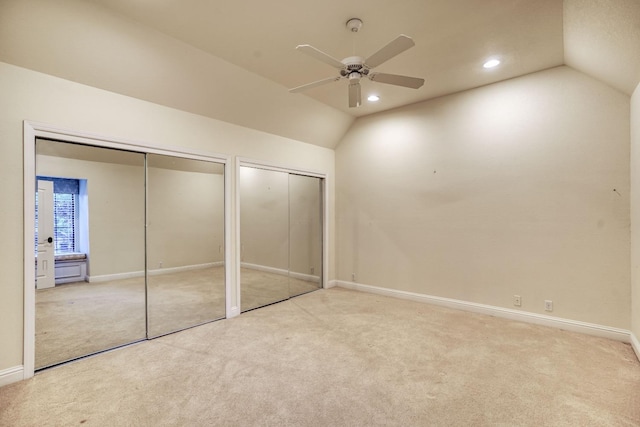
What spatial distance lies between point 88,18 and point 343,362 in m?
3.71

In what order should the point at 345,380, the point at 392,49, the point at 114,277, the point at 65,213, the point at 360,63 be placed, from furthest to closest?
the point at 114,277 < the point at 65,213 < the point at 345,380 < the point at 360,63 < the point at 392,49

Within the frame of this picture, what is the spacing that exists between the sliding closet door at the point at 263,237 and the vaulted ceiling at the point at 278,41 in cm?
121

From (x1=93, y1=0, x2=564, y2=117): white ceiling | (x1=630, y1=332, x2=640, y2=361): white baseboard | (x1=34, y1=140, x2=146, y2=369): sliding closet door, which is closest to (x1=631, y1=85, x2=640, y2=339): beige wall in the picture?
(x1=630, y1=332, x2=640, y2=361): white baseboard

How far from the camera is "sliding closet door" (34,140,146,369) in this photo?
117 inches

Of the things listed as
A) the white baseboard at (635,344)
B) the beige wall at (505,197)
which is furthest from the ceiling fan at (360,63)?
the white baseboard at (635,344)

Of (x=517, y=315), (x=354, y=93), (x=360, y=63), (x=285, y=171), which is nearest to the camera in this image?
(x=360, y=63)

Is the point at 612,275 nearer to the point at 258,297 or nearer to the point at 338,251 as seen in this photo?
the point at 338,251

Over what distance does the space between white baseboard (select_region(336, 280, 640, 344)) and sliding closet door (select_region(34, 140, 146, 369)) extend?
367 cm

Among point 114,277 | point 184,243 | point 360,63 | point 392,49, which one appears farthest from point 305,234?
point 392,49

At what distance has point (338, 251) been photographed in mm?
5652

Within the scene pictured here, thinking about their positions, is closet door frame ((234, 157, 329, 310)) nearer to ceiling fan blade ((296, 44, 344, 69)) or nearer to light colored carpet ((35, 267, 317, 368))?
light colored carpet ((35, 267, 317, 368))

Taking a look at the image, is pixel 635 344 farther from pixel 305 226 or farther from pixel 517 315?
pixel 305 226

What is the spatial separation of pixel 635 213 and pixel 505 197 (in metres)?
1.19

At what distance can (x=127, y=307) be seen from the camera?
3.99 meters
